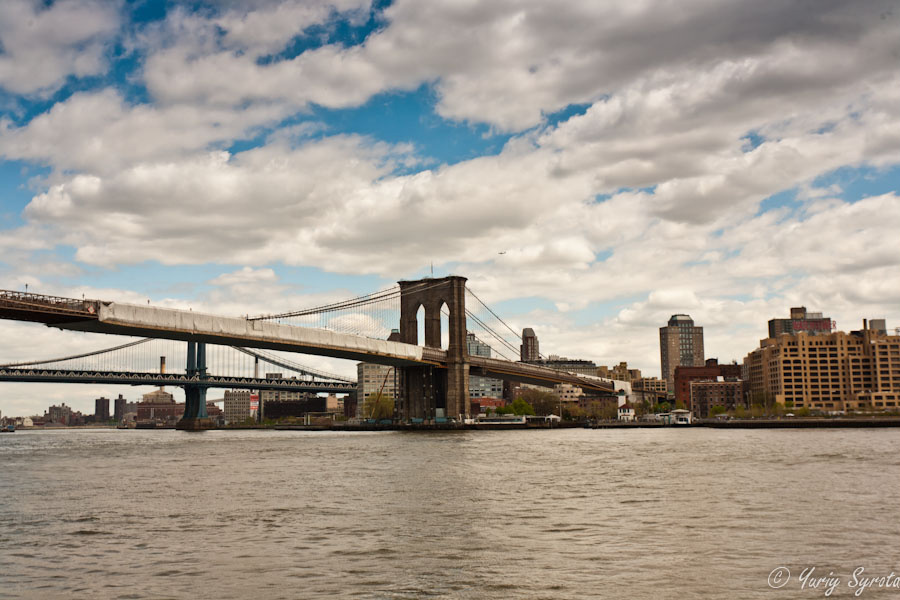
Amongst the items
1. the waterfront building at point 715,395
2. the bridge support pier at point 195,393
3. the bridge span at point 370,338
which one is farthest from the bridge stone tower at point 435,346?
the waterfront building at point 715,395

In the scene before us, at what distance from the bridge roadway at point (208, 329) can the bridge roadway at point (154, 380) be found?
42423 millimetres

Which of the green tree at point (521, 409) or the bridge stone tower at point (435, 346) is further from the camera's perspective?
the green tree at point (521, 409)

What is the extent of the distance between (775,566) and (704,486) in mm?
13186

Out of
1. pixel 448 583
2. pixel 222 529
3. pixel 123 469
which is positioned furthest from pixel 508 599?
pixel 123 469

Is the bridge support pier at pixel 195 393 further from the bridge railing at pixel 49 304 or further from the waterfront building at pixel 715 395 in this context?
the waterfront building at pixel 715 395

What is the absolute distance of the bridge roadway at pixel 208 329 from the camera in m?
53.3

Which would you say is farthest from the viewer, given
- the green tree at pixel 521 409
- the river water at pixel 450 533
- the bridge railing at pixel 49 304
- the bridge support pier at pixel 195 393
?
the green tree at pixel 521 409

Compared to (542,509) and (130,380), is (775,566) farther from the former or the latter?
(130,380)

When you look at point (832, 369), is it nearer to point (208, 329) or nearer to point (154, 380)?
point (154, 380)

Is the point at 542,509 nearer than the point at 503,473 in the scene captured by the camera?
Yes

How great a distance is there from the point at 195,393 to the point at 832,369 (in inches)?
4512

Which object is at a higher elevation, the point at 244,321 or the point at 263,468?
the point at 244,321

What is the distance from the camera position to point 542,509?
21578mm

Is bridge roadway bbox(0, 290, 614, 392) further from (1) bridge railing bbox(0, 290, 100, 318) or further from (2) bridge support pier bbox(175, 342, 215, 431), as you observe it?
(2) bridge support pier bbox(175, 342, 215, 431)
